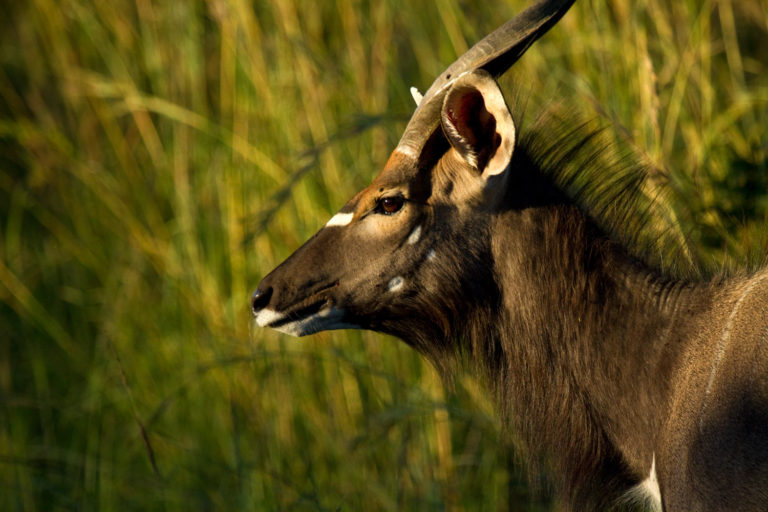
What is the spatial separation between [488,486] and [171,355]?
1883 millimetres

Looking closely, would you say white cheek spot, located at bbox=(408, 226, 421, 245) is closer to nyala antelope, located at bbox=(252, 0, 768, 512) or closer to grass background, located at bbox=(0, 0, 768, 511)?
nyala antelope, located at bbox=(252, 0, 768, 512)

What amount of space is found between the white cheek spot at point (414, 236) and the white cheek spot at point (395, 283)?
0.11 m

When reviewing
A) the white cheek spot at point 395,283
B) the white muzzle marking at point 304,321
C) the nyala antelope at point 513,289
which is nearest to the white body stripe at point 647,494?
the nyala antelope at point 513,289

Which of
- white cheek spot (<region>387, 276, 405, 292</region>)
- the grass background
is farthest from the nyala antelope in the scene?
the grass background

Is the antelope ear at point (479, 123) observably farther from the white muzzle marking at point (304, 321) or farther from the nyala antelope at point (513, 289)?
the white muzzle marking at point (304, 321)

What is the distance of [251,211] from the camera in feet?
16.6

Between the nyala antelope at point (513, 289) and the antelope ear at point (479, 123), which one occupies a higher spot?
the antelope ear at point (479, 123)

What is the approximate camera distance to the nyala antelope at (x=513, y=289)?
9.43ft

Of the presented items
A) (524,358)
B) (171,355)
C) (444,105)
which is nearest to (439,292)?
(524,358)

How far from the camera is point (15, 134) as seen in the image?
→ 19.9ft

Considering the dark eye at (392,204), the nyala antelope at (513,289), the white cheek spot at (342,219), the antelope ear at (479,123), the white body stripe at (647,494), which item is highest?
the antelope ear at (479,123)

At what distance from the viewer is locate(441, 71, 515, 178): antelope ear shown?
2.81 metres

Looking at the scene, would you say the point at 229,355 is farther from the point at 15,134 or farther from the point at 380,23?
the point at 15,134

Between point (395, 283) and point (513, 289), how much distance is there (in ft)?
1.12
